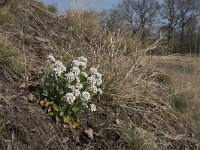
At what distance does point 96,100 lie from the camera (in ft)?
17.0

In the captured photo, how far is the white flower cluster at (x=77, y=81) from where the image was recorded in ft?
14.2

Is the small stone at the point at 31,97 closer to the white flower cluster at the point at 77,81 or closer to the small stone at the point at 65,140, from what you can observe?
the white flower cluster at the point at 77,81

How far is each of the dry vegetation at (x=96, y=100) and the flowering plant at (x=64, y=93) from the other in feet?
0.33

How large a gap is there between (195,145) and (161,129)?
47cm

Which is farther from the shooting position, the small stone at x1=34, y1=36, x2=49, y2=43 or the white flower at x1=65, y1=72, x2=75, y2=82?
the small stone at x1=34, y1=36, x2=49, y2=43

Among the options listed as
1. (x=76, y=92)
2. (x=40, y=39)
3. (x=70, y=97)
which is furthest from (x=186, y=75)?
(x=70, y=97)

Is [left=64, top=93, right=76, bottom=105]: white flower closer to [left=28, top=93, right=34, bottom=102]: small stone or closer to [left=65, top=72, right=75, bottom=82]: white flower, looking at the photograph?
[left=65, top=72, right=75, bottom=82]: white flower

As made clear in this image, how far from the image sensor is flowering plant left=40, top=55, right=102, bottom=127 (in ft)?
14.3

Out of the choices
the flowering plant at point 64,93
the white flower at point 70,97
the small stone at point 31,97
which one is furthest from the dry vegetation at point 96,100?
the white flower at point 70,97

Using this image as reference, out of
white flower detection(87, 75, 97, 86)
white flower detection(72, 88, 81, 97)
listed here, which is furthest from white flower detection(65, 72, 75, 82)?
white flower detection(87, 75, 97, 86)

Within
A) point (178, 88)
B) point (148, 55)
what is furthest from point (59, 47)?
point (178, 88)

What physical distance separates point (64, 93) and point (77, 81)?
0.18 metres

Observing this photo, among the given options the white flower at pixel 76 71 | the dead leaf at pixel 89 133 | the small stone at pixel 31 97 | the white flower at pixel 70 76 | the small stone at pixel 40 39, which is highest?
the small stone at pixel 40 39

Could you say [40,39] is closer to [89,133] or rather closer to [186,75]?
[89,133]
